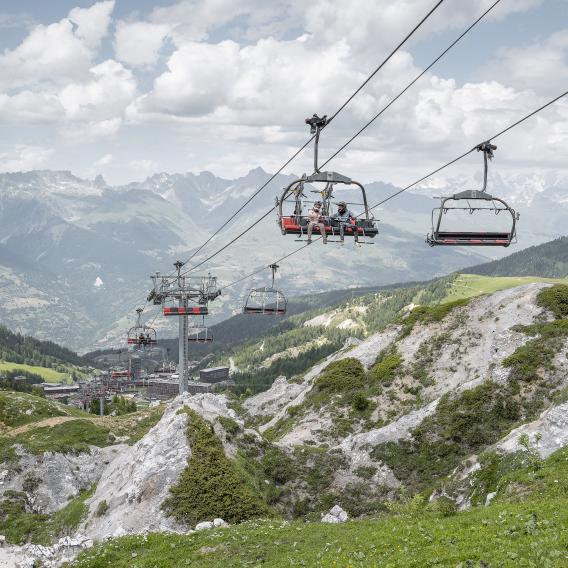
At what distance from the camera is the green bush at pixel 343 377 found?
3157 inches

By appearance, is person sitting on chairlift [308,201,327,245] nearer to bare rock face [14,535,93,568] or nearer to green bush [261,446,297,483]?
bare rock face [14,535,93,568]

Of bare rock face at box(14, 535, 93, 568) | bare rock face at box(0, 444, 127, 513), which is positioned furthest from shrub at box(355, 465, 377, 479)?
bare rock face at box(0, 444, 127, 513)

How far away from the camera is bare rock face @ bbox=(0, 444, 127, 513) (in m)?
61.4

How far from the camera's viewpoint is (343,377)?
8238cm

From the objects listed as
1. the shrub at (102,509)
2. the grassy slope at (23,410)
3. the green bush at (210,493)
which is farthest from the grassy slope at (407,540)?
the grassy slope at (23,410)

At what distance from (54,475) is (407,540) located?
51922 mm

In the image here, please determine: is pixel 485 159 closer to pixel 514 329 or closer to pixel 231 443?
pixel 231 443

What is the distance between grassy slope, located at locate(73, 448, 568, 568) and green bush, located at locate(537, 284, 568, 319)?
3989 cm

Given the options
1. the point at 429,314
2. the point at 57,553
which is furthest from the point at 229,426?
the point at 429,314

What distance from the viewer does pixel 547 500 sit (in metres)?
27.0

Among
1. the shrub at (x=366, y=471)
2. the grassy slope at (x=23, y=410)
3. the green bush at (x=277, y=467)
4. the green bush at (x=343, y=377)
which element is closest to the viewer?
the green bush at (x=277, y=467)

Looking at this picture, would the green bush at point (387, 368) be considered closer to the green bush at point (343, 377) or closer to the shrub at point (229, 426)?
the green bush at point (343, 377)

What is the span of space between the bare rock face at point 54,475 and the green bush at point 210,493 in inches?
996

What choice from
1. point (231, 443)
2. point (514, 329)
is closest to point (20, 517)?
point (231, 443)
